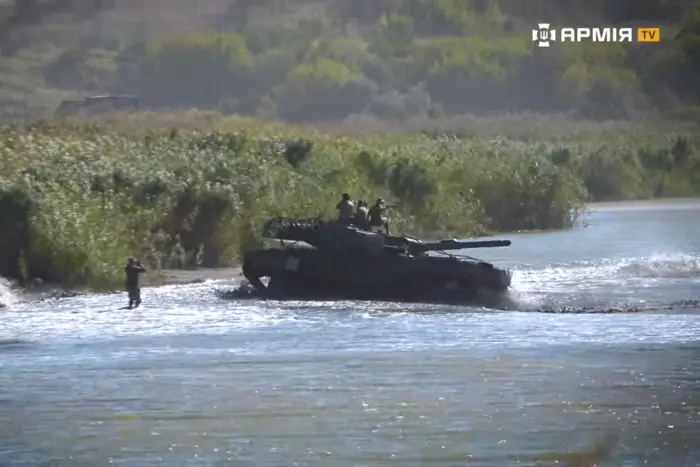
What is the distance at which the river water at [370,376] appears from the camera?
7184 millimetres

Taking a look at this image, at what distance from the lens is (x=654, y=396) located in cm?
827

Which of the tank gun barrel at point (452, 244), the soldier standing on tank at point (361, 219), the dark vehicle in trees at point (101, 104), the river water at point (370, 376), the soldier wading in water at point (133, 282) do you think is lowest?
the river water at point (370, 376)

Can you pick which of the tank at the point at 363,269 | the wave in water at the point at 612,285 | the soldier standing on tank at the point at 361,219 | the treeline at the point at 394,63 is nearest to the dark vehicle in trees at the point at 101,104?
the treeline at the point at 394,63

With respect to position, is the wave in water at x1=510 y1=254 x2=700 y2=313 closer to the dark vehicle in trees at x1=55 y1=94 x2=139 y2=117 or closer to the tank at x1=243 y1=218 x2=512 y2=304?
the tank at x1=243 y1=218 x2=512 y2=304

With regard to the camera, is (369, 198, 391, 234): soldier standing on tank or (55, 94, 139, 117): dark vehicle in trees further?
(55, 94, 139, 117): dark vehicle in trees

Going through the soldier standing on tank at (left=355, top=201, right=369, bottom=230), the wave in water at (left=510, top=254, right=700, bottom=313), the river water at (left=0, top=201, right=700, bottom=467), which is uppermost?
the soldier standing on tank at (left=355, top=201, right=369, bottom=230)

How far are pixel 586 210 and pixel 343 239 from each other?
3.46m

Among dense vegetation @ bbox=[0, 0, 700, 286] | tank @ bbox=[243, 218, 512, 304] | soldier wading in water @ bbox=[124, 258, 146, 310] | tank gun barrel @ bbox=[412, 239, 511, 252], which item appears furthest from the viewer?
dense vegetation @ bbox=[0, 0, 700, 286]

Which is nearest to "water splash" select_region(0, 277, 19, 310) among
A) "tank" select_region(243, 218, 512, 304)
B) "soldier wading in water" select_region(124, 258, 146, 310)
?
"soldier wading in water" select_region(124, 258, 146, 310)

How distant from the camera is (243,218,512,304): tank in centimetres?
1184

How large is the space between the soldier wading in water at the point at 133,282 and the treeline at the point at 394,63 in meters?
2.23

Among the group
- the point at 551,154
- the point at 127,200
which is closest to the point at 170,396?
the point at 127,200

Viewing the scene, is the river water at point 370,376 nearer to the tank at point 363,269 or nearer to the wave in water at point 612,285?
the wave in water at point 612,285

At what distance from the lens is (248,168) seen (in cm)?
1410
